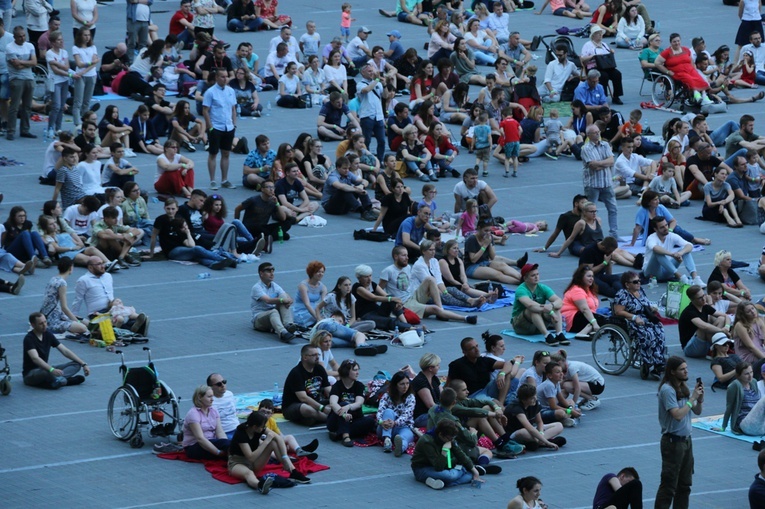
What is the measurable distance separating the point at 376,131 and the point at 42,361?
36.0 ft

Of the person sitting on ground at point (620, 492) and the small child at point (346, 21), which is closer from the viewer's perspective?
the person sitting on ground at point (620, 492)

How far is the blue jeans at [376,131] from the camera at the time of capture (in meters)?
27.6

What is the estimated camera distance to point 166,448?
643 inches

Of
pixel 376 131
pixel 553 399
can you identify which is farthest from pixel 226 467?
pixel 376 131

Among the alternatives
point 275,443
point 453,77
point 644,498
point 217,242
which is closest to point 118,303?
point 217,242

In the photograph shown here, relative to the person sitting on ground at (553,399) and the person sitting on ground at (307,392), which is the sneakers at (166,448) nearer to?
the person sitting on ground at (307,392)

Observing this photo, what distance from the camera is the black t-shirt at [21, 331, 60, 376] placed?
17.9 metres

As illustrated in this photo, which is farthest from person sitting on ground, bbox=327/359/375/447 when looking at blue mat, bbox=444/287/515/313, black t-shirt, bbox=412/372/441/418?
blue mat, bbox=444/287/515/313

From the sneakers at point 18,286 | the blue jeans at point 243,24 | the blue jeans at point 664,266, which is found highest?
the blue jeans at point 243,24

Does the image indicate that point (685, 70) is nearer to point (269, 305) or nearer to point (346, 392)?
point (269, 305)

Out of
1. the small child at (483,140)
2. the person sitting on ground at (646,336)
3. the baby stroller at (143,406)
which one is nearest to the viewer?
the baby stroller at (143,406)

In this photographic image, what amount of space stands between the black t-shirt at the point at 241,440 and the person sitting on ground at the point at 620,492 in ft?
11.2

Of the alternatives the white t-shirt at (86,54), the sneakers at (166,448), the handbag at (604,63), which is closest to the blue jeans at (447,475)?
the sneakers at (166,448)

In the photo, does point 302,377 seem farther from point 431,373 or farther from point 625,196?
point 625,196
